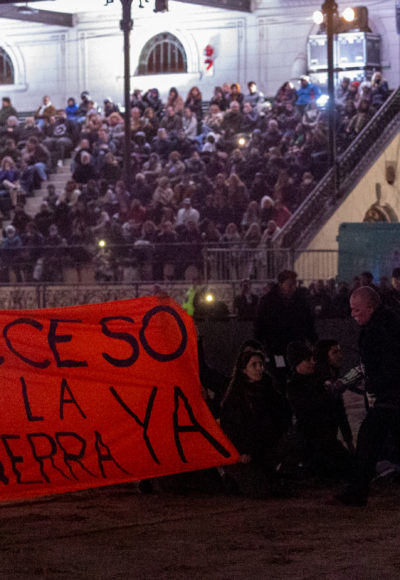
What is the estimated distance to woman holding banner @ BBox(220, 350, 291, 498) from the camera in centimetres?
1057

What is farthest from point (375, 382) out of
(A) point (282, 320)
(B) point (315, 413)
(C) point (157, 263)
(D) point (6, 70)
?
(D) point (6, 70)

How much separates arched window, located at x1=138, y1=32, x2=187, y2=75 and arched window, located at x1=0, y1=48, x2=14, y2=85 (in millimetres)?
4724

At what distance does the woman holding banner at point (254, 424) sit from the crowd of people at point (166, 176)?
12957 mm

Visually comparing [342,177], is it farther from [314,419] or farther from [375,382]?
[375,382]

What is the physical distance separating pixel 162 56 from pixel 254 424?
3243 cm

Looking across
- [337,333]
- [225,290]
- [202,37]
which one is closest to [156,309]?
[337,333]

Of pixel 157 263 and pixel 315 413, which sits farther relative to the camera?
pixel 157 263

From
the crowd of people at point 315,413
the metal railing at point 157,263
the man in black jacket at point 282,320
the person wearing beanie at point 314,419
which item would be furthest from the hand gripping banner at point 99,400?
the metal railing at point 157,263

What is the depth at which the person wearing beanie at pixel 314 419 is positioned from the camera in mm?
11266

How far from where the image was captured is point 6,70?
1752 inches

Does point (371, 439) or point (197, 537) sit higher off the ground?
point (371, 439)

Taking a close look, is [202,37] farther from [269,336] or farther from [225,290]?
[269,336]

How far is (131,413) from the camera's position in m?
10.1

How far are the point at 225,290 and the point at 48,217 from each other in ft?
20.8
